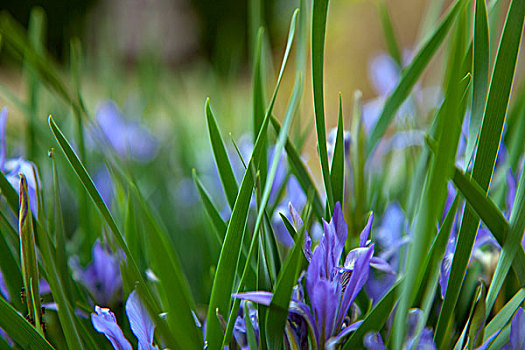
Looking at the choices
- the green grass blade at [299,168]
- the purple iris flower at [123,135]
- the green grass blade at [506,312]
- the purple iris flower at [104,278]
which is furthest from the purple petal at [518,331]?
the purple iris flower at [123,135]

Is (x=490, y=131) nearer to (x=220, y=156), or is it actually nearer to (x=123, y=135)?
(x=220, y=156)

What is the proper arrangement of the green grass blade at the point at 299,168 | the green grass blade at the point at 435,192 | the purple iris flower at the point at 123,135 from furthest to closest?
the purple iris flower at the point at 123,135 → the green grass blade at the point at 299,168 → the green grass blade at the point at 435,192

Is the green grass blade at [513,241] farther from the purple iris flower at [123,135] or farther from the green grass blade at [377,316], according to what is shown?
the purple iris flower at [123,135]

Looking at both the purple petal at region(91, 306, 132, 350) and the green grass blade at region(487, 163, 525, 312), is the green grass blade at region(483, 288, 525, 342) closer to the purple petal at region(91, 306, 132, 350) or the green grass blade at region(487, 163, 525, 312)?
the green grass blade at region(487, 163, 525, 312)

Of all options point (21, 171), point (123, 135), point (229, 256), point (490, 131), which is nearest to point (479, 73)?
point (490, 131)

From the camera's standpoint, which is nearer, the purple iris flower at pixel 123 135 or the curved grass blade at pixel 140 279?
the curved grass blade at pixel 140 279
